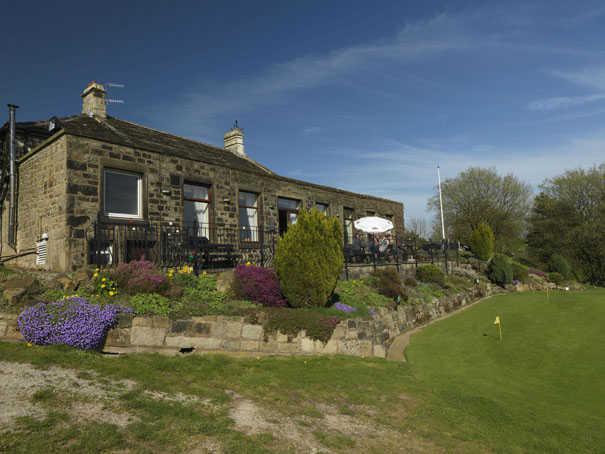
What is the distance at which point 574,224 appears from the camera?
103 feet

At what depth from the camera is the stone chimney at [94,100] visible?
571 inches

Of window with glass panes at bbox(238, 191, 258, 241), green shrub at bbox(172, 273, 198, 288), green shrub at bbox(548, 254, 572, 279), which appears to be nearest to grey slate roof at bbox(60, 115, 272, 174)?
window with glass panes at bbox(238, 191, 258, 241)

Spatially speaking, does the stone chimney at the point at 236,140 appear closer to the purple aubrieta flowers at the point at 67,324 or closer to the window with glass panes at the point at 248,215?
the window with glass panes at the point at 248,215

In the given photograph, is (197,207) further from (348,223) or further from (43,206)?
(348,223)

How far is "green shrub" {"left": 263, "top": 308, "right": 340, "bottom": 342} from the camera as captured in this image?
8.14m

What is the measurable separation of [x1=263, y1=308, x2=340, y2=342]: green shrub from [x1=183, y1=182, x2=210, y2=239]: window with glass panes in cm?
670

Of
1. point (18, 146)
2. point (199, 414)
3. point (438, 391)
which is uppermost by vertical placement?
point (18, 146)

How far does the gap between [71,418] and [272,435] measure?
2.17 meters

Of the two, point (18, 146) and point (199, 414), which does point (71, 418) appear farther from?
point (18, 146)

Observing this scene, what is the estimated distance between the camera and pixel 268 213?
1719cm

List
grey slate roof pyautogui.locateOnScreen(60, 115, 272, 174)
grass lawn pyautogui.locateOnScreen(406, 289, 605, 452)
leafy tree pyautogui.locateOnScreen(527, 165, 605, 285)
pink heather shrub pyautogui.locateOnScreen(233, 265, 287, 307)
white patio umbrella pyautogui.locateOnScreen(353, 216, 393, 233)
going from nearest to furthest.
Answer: grass lawn pyautogui.locateOnScreen(406, 289, 605, 452) → pink heather shrub pyautogui.locateOnScreen(233, 265, 287, 307) → grey slate roof pyautogui.locateOnScreen(60, 115, 272, 174) → white patio umbrella pyautogui.locateOnScreen(353, 216, 393, 233) → leafy tree pyautogui.locateOnScreen(527, 165, 605, 285)

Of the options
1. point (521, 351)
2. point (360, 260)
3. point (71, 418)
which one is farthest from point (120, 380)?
point (360, 260)

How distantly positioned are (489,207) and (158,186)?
1279 inches

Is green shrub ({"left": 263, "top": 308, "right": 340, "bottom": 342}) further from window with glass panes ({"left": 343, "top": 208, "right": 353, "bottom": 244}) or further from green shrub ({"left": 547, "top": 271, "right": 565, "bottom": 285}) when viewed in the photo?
green shrub ({"left": 547, "top": 271, "right": 565, "bottom": 285})
